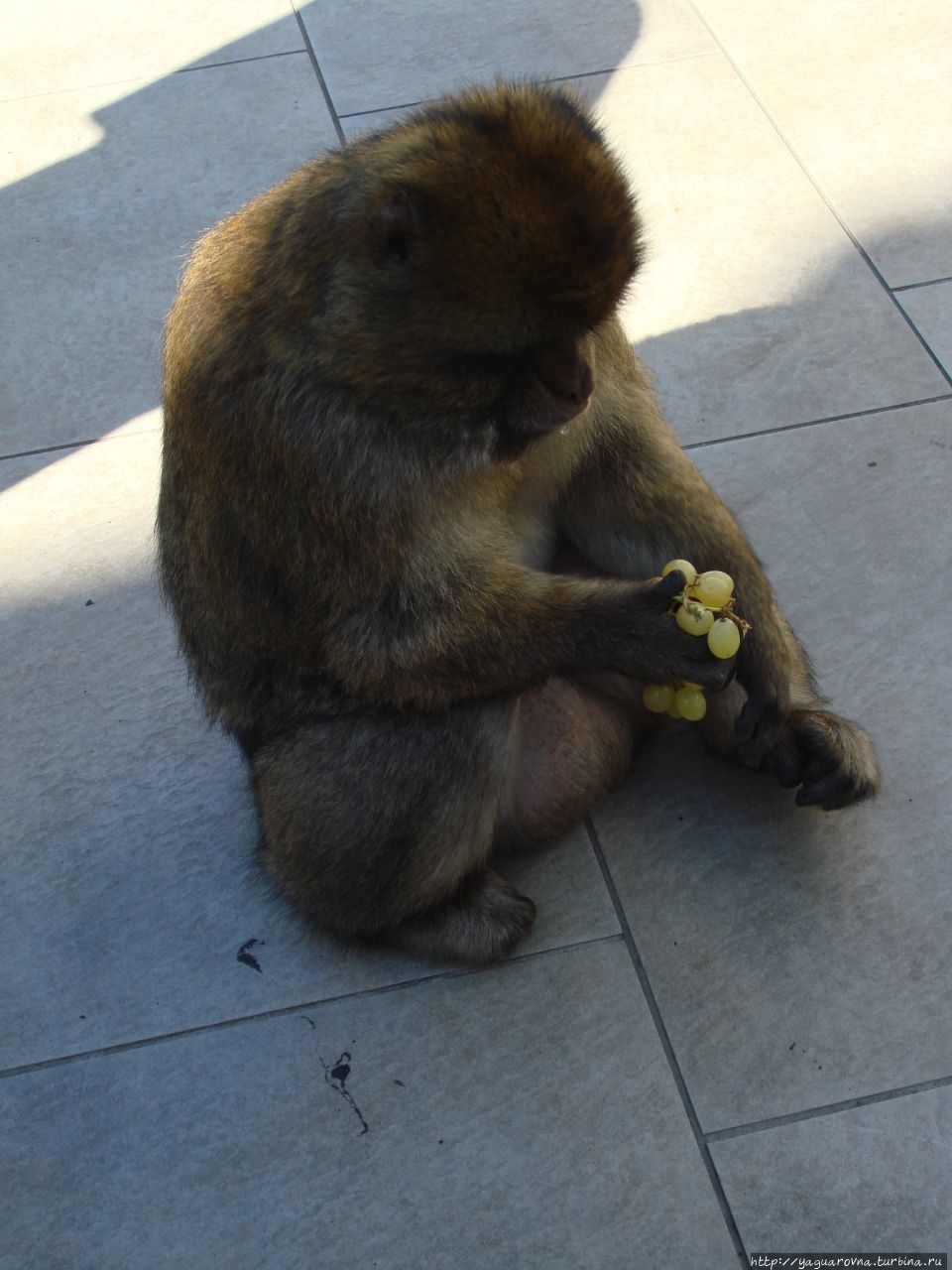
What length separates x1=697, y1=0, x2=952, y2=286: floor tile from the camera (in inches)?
201

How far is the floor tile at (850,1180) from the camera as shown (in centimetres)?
289

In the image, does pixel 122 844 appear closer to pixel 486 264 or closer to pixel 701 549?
pixel 701 549

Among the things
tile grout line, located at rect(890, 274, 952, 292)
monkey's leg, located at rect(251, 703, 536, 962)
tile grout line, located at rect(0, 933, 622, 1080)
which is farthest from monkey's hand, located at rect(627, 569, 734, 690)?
tile grout line, located at rect(890, 274, 952, 292)

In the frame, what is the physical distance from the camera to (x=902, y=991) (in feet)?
10.6

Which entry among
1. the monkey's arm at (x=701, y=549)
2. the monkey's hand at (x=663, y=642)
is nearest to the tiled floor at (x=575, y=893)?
the monkey's arm at (x=701, y=549)

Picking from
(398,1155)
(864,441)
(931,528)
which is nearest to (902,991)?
(398,1155)

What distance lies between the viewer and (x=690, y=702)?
10.7ft

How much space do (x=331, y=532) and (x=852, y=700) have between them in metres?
1.65

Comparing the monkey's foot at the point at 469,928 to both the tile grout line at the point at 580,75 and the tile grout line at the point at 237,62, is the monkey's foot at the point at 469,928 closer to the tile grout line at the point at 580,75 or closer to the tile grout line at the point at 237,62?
the tile grout line at the point at 580,75

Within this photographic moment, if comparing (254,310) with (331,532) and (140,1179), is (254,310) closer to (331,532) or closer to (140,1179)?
(331,532)

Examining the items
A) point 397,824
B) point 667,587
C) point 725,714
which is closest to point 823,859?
point 725,714

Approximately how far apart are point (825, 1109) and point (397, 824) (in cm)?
111

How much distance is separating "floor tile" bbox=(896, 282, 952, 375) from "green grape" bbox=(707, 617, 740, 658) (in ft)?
6.81

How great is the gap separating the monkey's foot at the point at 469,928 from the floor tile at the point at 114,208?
2.25 meters
